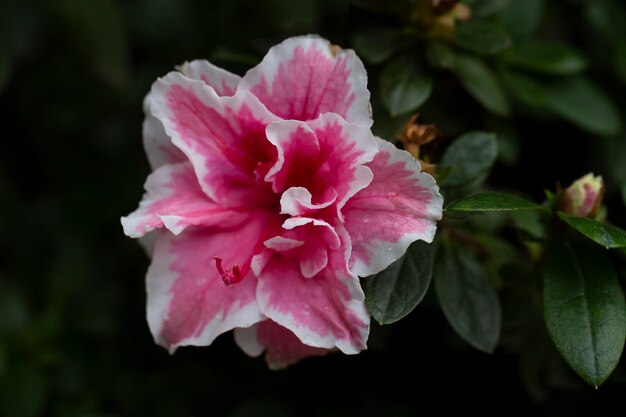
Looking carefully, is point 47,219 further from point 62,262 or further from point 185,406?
point 185,406

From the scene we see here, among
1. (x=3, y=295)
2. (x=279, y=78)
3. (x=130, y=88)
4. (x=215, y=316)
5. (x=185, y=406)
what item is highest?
(x=279, y=78)

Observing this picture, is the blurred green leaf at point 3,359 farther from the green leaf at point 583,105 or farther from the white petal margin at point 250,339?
the green leaf at point 583,105

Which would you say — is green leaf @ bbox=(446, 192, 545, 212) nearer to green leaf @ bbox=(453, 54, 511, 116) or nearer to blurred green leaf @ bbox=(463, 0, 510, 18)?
green leaf @ bbox=(453, 54, 511, 116)

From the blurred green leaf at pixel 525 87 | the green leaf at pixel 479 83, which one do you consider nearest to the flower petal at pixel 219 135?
the green leaf at pixel 479 83

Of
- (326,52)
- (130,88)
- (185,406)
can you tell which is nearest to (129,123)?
(130,88)

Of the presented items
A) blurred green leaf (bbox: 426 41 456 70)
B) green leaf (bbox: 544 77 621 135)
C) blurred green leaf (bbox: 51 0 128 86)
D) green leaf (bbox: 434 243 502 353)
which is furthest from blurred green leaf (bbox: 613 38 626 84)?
blurred green leaf (bbox: 51 0 128 86)

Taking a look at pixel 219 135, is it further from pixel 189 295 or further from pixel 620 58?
pixel 620 58
